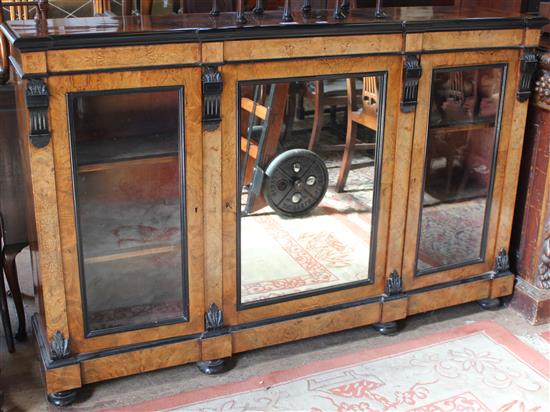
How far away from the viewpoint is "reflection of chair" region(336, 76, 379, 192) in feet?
6.89

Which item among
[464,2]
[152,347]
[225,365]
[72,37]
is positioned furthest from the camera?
[464,2]

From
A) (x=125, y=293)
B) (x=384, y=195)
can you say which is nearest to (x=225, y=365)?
(x=125, y=293)

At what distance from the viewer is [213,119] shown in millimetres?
1941

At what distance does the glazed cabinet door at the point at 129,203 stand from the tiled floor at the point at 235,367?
0.17 meters

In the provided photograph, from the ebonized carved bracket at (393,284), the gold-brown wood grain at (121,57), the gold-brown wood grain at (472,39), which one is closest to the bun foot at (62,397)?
the gold-brown wood grain at (121,57)

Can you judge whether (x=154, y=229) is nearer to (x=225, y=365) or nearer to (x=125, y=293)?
(x=125, y=293)

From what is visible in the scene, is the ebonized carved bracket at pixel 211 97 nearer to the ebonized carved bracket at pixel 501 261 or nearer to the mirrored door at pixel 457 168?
the mirrored door at pixel 457 168

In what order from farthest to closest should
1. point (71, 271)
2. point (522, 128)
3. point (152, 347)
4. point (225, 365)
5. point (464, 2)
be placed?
point (464, 2), point (522, 128), point (225, 365), point (152, 347), point (71, 271)

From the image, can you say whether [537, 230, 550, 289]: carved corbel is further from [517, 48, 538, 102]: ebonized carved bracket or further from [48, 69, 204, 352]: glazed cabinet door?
[48, 69, 204, 352]: glazed cabinet door

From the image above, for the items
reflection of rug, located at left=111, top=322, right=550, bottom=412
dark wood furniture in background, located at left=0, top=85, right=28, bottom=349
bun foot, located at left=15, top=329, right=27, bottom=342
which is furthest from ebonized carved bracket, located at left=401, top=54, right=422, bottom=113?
bun foot, located at left=15, top=329, right=27, bottom=342

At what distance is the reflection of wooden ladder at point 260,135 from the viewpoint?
2.00 meters

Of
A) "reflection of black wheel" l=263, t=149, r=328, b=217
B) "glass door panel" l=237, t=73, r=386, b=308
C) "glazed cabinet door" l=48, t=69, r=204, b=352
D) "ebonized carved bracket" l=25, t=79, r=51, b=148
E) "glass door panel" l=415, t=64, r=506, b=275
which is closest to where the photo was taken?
"ebonized carved bracket" l=25, t=79, r=51, b=148

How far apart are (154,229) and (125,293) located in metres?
0.20

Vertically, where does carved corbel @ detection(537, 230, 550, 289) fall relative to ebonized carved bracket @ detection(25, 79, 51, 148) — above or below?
below
